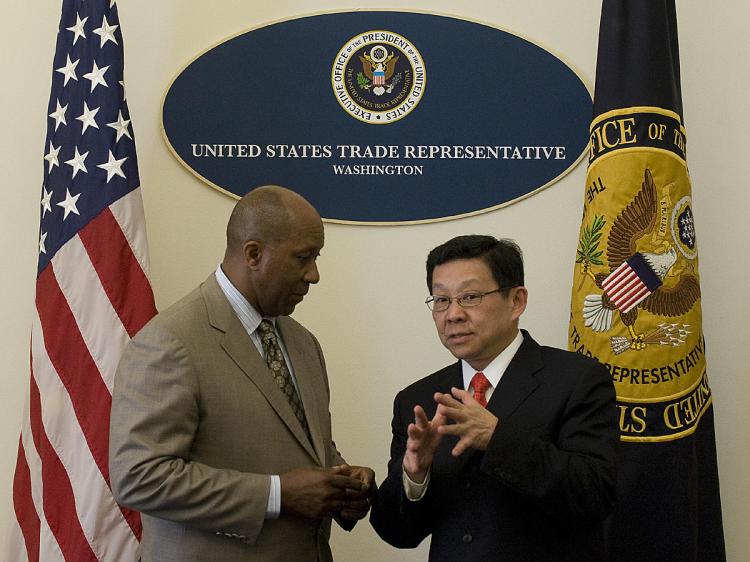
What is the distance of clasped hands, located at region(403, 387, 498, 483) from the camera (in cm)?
183

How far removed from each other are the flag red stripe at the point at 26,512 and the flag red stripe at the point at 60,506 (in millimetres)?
94

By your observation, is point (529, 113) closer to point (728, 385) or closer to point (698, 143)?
point (698, 143)

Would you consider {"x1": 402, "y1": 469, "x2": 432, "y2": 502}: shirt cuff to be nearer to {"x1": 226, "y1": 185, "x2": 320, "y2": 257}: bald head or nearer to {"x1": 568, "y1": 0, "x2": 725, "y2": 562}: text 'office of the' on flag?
{"x1": 226, "y1": 185, "x2": 320, "y2": 257}: bald head

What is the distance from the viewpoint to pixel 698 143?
319 cm

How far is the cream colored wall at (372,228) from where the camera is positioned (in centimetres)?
317

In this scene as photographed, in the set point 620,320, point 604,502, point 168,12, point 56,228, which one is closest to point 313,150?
point 168,12

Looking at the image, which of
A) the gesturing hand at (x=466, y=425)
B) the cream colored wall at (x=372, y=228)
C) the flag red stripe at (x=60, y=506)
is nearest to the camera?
the gesturing hand at (x=466, y=425)

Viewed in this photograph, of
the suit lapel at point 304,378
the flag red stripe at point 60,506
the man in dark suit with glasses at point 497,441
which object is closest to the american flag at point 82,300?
the flag red stripe at point 60,506

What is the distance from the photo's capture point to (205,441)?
2049 millimetres

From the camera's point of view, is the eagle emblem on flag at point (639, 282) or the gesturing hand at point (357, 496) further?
the eagle emblem on flag at point (639, 282)

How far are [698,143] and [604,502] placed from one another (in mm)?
1678

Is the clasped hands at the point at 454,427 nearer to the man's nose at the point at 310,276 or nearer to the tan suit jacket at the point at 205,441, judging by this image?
the tan suit jacket at the point at 205,441

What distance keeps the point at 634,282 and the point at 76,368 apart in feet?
5.29

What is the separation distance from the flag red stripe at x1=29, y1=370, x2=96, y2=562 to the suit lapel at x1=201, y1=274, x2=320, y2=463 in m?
0.91
